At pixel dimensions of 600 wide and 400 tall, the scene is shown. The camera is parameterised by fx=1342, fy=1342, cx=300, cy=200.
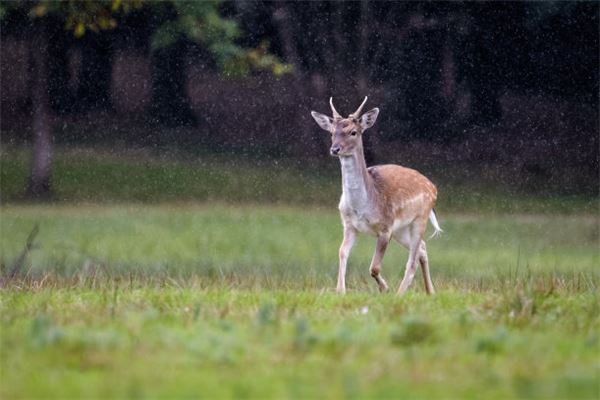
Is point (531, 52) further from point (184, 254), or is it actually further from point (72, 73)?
point (184, 254)

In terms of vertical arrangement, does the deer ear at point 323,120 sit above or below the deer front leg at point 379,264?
above

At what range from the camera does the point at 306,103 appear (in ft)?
86.8

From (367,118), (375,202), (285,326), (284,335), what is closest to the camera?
(284,335)

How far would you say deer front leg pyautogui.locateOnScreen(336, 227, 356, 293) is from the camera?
420 inches

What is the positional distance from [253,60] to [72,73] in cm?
739

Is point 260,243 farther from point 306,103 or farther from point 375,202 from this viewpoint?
point 306,103

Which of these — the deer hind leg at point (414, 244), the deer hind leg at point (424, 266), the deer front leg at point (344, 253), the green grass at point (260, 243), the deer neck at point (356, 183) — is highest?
the deer neck at point (356, 183)

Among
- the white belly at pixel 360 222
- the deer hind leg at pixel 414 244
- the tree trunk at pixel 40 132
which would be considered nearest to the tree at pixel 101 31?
the tree trunk at pixel 40 132

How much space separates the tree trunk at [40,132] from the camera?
75.7 ft

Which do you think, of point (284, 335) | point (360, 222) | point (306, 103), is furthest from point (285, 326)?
point (306, 103)

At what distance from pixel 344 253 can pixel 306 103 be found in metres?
15.4

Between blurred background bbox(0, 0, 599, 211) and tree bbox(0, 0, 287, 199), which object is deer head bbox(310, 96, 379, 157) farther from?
blurred background bbox(0, 0, 599, 211)

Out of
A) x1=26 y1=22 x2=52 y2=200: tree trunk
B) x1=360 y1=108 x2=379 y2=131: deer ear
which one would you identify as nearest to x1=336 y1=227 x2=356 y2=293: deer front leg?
x1=360 y1=108 x2=379 y2=131: deer ear

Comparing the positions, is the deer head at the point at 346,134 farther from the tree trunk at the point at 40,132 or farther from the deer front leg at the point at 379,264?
Result: the tree trunk at the point at 40,132
